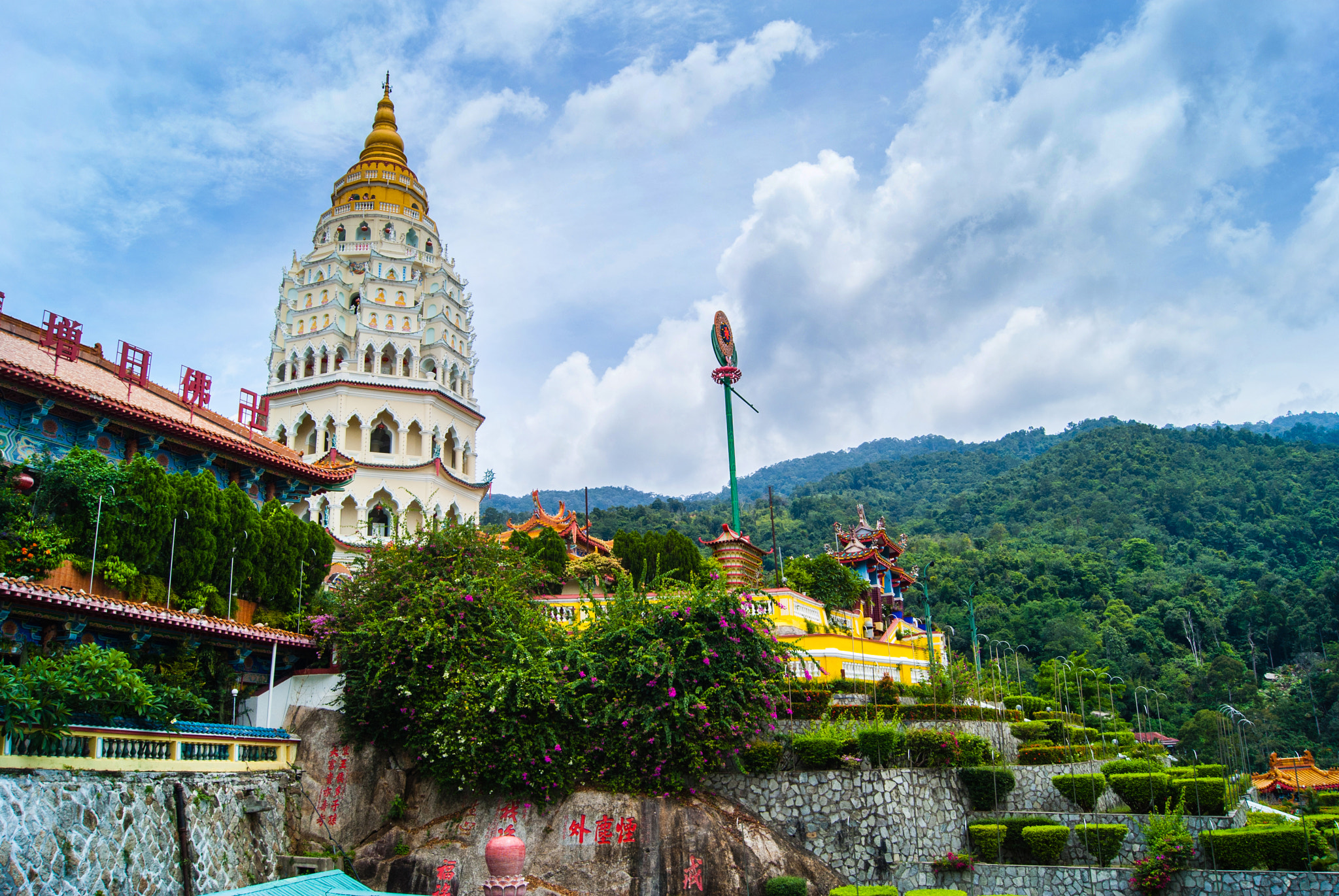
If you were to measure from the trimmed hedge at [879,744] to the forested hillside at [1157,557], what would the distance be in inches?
1098

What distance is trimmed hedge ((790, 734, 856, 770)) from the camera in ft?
71.5

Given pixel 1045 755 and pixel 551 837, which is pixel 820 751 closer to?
pixel 551 837

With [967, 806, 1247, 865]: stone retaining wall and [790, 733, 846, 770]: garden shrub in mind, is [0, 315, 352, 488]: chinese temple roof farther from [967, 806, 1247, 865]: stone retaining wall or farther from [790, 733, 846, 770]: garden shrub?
[967, 806, 1247, 865]: stone retaining wall

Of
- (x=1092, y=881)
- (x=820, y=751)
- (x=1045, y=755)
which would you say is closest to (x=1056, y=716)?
(x=1045, y=755)

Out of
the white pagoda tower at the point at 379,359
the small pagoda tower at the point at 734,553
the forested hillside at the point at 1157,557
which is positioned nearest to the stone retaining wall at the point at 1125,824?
the small pagoda tower at the point at 734,553

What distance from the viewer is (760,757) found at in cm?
2192

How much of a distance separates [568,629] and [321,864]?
727 cm

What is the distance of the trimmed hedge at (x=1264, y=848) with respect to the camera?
60.2 feet

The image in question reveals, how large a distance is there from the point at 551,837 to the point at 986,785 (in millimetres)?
9592

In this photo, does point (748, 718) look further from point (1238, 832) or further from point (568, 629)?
point (1238, 832)

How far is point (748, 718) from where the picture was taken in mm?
21453

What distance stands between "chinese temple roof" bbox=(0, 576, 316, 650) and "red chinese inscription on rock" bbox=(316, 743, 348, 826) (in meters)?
2.91

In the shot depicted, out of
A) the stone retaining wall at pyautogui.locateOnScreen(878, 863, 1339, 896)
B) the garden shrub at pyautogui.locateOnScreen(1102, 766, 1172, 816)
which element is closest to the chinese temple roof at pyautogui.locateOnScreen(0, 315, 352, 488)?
the stone retaining wall at pyautogui.locateOnScreen(878, 863, 1339, 896)

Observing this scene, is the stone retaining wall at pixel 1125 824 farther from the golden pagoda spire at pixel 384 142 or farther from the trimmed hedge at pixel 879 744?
the golden pagoda spire at pixel 384 142
